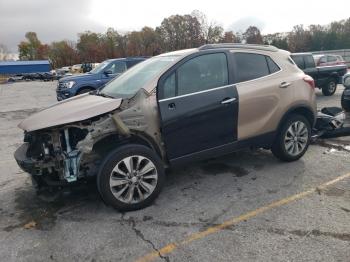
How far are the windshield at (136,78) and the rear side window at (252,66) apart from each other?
89 cm

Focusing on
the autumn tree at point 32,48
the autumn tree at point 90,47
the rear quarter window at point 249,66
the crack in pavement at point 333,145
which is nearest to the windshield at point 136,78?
the rear quarter window at point 249,66

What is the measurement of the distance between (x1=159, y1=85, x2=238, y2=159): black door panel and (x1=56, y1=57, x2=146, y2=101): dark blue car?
7.21 metres

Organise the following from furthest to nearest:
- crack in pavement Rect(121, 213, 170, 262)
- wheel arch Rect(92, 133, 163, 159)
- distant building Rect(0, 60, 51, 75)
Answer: distant building Rect(0, 60, 51, 75)
wheel arch Rect(92, 133, 163, 159)
crack in pavement Rect(121, 213, 170, 262)

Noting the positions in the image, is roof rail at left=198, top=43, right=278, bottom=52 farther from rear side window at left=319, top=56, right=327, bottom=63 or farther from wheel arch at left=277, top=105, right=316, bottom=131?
rear side window at left=319, top=56, right=327, bottom=63

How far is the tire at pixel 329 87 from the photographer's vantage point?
13.2 metres

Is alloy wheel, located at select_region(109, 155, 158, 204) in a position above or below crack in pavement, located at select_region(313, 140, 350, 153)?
above

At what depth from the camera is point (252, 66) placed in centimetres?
464

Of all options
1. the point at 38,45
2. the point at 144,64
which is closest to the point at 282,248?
the point at 144,64

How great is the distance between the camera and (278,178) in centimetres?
456

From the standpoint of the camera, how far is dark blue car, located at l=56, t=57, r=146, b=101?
443 inches

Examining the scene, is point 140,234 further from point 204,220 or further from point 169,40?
point 169,40

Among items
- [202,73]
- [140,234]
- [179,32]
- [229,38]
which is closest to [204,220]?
[140,234]

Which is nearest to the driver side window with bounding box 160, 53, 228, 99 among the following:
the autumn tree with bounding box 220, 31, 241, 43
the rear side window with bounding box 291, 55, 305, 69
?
the rear side window with bounding box 291, 55, 305, 69

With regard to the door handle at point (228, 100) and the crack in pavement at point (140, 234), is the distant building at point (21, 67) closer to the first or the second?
the door handle at point (228, 100)
